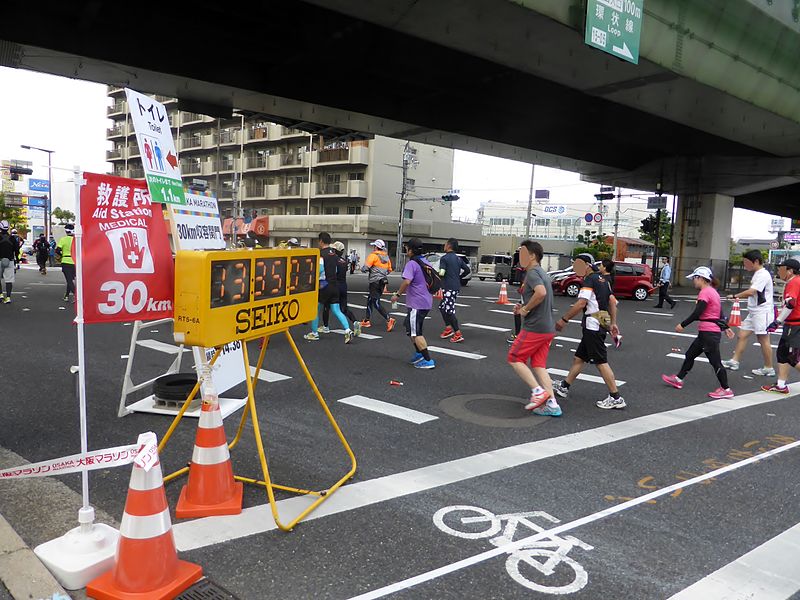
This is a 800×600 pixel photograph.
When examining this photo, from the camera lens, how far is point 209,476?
12.1ft

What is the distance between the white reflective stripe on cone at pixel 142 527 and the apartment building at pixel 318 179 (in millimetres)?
45659

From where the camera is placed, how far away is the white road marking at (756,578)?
9.71ft

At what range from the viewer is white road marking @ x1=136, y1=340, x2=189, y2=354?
30.5 feet

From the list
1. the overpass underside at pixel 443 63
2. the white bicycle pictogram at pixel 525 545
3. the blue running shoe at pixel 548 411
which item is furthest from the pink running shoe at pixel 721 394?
the overpass underside at pixel 443 63

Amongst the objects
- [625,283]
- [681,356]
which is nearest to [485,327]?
[681,356]

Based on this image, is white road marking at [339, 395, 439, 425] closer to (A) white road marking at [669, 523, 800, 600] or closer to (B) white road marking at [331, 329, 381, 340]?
(A) white road marking at [669, 523, 800, 600]

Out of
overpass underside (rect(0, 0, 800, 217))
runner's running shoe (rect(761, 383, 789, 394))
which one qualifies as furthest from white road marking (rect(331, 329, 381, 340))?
overpass underside (rect(0, 0, 800, 217))

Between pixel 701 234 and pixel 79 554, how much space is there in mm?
35952

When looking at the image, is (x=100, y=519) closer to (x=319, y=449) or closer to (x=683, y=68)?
(x=319, y=449)

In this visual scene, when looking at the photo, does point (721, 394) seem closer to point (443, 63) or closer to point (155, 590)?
point (155, 590)

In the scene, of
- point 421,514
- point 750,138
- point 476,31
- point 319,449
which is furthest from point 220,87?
point 750,138

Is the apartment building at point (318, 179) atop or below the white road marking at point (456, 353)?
atop

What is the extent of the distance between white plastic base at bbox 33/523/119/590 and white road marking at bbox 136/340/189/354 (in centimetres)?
638

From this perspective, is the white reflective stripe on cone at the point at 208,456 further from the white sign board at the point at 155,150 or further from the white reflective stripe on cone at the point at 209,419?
the white sign board at the point at 155,150
